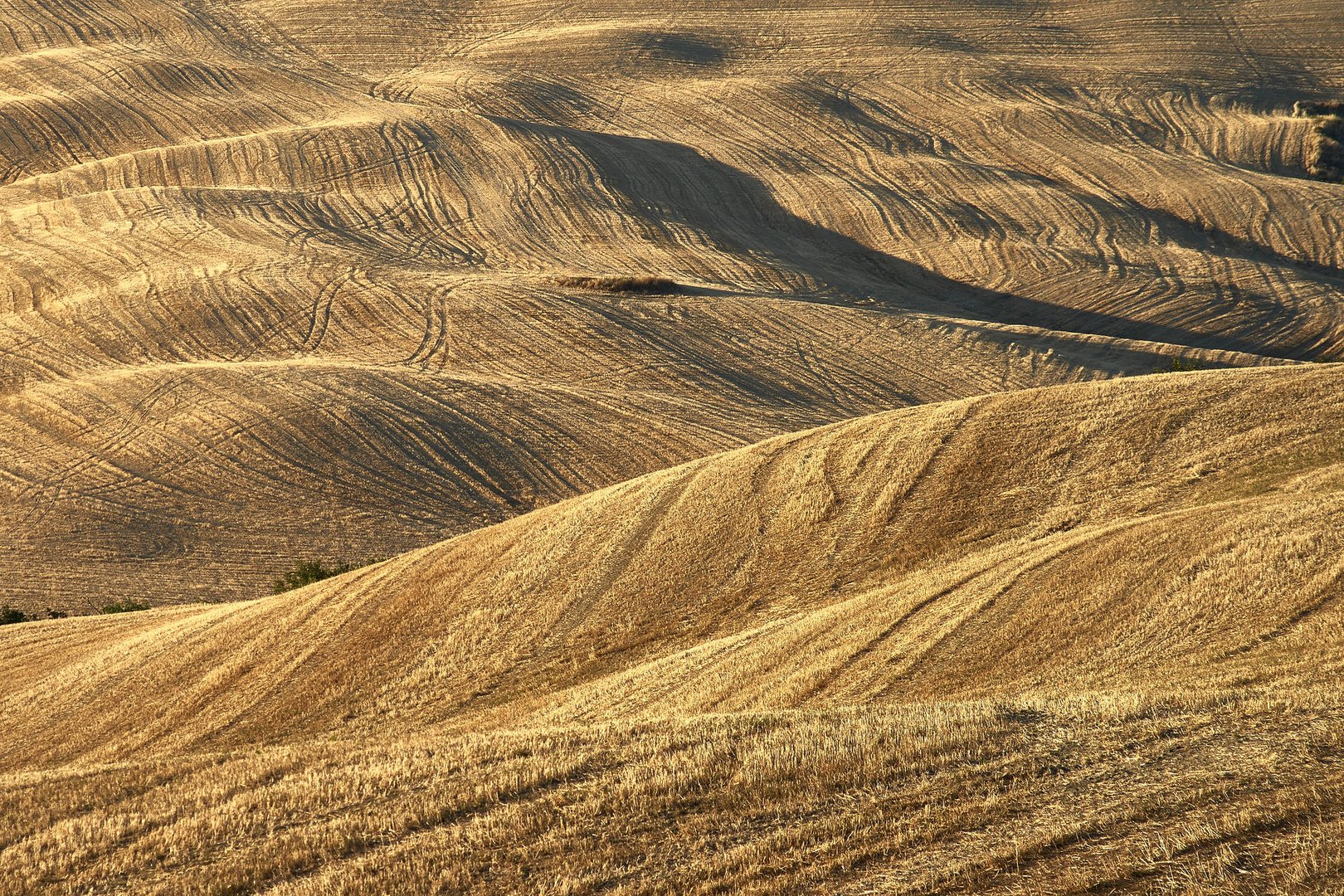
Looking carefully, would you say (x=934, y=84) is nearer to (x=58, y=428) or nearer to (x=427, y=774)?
(x=58, y=428)

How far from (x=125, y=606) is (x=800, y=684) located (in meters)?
17.4

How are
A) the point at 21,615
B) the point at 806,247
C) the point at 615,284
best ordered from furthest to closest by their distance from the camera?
the point at 806,247 < the point at 615,284 < the point at 21,615

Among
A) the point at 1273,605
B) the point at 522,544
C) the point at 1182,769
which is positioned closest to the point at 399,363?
the point at 522,544

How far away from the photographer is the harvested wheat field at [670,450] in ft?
29.7

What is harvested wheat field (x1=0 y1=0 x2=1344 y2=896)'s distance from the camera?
9.06 m

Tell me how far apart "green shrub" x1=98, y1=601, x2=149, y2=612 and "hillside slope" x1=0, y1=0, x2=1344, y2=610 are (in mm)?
761

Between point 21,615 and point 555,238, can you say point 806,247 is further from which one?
point 21,615

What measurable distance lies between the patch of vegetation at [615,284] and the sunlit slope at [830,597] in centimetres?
2514

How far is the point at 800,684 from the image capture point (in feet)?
43.5

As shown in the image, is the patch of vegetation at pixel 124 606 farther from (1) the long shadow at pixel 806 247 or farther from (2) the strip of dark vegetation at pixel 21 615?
(1) the long shadow at pixel 806 247

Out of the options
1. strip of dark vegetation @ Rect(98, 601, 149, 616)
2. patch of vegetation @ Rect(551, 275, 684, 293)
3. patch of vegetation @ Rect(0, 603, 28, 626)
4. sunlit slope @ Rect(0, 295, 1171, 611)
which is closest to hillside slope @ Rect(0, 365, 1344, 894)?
patch of vegetation @ Rect(0, 603, 28, 626)

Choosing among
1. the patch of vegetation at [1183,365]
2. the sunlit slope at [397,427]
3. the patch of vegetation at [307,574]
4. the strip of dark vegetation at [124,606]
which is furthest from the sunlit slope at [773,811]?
the patch of vegetation at [1183,365]

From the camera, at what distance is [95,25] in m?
78.3

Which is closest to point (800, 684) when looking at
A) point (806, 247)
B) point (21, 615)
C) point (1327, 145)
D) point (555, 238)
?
point (21, 615)
